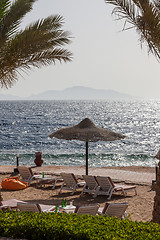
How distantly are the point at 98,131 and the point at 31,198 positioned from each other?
328 centimetres

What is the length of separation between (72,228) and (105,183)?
6.38 m

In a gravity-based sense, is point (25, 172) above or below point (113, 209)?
below

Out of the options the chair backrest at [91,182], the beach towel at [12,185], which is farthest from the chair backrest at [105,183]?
the beach towel at [12,185]

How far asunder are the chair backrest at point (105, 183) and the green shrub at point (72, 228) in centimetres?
552

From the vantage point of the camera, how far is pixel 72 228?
5.45m

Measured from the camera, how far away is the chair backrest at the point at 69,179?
1242cm

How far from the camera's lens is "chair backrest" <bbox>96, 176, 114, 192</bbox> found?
11.6 m

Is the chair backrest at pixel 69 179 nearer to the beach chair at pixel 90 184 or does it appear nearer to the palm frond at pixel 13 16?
the beach chair at pixel 90 184

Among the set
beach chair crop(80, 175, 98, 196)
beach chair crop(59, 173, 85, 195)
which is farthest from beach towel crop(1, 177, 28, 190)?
beach chair crop(80, 175, 98, 196)

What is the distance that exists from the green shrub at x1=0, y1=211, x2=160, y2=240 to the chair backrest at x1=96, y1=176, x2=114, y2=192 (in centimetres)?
552

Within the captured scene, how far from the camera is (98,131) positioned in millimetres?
13047

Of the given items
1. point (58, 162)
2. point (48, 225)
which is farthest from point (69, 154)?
point (48, 225)

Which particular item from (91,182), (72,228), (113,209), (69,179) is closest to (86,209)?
(113,209)

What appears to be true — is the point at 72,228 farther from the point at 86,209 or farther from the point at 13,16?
the point at 13,16
